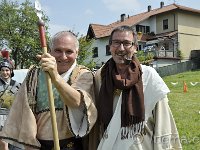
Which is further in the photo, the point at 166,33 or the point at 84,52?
the point at 166,33

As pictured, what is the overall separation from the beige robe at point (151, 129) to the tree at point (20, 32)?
3038cm

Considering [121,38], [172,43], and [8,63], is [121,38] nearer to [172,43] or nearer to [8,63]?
[8,63]

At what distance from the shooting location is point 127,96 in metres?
3.04

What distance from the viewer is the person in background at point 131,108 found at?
119 inches

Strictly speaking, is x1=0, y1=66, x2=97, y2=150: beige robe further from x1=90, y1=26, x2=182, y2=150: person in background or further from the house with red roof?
the house with red roof

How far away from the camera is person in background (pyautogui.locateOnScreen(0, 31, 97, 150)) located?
9.84 feet

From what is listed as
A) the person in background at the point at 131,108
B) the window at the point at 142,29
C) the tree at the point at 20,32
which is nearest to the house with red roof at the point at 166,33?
the window at the point at 142,29

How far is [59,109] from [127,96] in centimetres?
56

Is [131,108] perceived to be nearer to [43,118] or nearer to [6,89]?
[43,118]

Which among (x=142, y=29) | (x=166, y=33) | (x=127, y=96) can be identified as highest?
(x=142, y=29)

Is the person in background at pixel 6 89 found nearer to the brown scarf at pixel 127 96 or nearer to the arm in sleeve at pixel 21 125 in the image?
the arm in sleeve at pixel 21 125

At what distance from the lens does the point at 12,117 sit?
3.15 metres

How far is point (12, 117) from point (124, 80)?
0.97 m

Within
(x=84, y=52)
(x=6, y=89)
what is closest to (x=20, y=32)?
(x=84, y=52)
